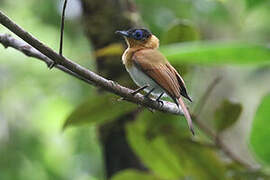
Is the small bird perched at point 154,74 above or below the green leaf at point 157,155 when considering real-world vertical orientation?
above

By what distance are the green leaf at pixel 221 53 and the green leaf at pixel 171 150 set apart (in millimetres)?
569

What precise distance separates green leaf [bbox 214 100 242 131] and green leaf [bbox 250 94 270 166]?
0.59 ft

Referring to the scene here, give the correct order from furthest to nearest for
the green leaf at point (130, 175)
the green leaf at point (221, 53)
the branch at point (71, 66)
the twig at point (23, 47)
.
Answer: the green leaf at point (130, 175) < the green leaf at point (221, 53) < the twig at point (23, 47) < the branch at point (71, 66)

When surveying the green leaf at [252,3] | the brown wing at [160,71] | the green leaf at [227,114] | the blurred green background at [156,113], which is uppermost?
the green leaf at [252,3]

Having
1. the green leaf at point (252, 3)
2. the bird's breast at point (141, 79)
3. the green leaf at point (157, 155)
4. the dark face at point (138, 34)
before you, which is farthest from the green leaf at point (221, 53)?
the green leaf at point (157, 155)

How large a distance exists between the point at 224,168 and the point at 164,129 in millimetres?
382

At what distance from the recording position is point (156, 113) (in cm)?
292

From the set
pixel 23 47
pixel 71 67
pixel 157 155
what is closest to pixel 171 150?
pixel 157 155

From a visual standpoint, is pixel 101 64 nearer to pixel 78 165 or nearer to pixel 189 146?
pixel 189 146

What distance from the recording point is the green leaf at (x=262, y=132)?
247 centimetres

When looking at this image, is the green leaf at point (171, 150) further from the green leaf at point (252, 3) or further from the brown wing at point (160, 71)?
the brown wing at point (160, 71)

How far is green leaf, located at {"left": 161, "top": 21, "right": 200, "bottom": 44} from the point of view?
2.89 metres

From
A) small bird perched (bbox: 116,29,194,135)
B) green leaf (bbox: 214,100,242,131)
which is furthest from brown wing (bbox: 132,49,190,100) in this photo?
green leaf (bbox: 214,100,242,131)

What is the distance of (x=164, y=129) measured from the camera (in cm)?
295
